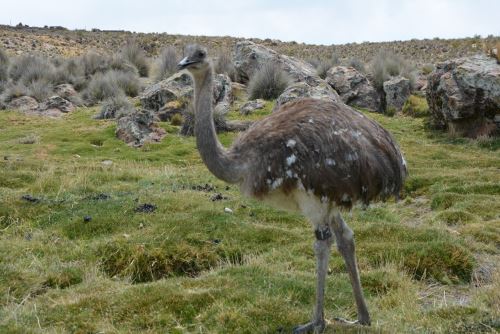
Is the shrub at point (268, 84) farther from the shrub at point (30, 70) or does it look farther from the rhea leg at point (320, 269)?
the rhea leg at point (320, 269)

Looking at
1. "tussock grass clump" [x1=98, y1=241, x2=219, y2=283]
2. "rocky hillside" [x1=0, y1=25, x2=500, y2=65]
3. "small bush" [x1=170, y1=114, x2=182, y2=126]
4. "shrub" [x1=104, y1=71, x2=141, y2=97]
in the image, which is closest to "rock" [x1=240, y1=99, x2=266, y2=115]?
"small bush" [x1=170, y1=114, x2=182, y2=126]

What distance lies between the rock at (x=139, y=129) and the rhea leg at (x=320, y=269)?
9666 millimetres

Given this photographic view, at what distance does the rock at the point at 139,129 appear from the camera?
1418 centimetres

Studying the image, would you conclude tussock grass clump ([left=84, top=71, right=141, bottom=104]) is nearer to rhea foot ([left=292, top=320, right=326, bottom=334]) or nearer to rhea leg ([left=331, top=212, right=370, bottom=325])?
rhea leg ([left=331, top=212, right=370, bottom=325])

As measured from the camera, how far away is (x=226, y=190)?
9.93 m

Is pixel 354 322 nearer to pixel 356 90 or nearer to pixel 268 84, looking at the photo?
pixel 356 90

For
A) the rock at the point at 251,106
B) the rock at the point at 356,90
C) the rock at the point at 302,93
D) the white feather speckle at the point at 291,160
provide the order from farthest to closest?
the rock at the point at 356,90 < the rock at the point at 251,106 < the rock at the point at 302,93 < the white feather speckle at the point at 291,160

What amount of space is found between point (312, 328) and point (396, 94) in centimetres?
1383

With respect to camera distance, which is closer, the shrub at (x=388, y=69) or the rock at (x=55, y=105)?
the rock at (x=55, y=105)

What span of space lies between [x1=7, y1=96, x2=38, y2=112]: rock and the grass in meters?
7.67

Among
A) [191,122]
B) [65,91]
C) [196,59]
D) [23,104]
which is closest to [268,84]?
[191,122]

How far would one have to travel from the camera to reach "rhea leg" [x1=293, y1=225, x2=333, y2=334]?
475 cm

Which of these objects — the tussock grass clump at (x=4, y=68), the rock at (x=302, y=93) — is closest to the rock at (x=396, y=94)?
the rock at (x=302, y=93)

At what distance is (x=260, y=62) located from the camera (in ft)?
67.1
